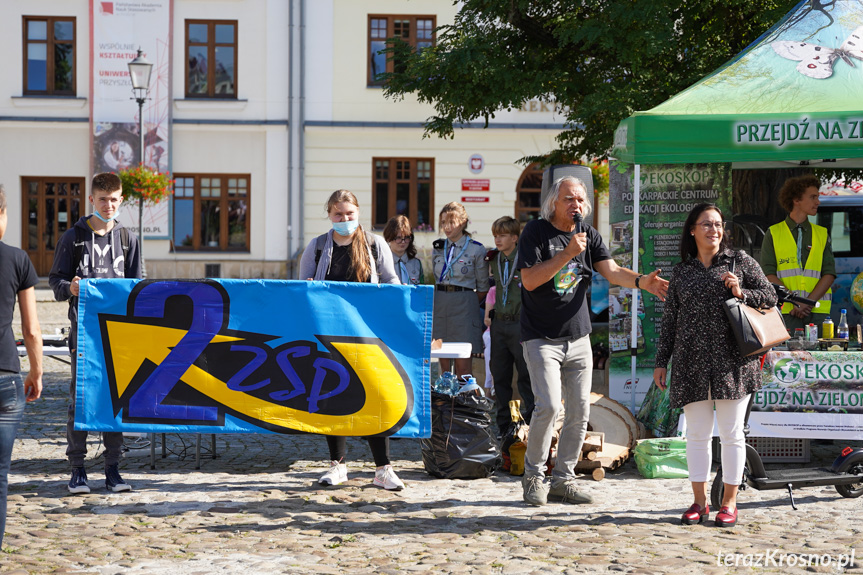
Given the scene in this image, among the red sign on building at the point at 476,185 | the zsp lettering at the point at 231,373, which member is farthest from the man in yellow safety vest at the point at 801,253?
the red sign on building at the point at 476,185

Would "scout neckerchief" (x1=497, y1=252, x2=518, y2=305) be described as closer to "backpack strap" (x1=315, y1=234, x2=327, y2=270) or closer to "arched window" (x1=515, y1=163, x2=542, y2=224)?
"backpack strap" (x1=315, y1=234, x2=327, y2=270)

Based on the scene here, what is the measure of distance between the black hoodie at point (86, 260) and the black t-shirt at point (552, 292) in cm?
264

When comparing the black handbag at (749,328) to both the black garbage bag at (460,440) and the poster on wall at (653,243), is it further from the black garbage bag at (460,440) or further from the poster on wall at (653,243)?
the poster on wall at (653,243)

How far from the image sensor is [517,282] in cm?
788

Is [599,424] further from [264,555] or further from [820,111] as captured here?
[264,555]

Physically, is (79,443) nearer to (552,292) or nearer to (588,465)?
(552,292)

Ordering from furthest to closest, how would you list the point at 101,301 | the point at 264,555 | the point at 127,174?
the point at 127,174, the point at 101,301, the point at 264,555

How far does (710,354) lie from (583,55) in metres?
6.98

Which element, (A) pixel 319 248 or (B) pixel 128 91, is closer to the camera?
(A) pixel 319 248

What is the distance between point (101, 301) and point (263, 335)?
1049 mm

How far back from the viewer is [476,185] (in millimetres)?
25656

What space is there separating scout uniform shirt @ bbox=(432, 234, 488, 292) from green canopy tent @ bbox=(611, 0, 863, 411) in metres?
1.41

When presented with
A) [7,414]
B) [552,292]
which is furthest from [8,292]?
[552,292]

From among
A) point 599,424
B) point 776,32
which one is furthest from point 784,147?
point 599,424
